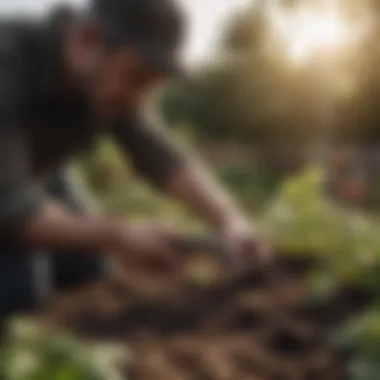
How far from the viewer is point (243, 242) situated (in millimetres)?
1871

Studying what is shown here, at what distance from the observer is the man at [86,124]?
5.95ft

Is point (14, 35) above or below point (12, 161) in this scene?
above

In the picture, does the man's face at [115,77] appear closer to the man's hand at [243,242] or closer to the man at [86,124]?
the man at [86,124]

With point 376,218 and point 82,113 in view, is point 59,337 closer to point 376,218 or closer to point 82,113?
point 82,113

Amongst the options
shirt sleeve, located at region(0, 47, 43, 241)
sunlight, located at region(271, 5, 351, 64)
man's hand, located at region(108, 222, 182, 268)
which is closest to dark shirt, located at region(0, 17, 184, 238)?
shirt sleeve, located at region(0, 47, 43, 241)

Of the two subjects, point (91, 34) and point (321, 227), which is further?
point (321, 227)

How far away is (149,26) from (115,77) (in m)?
0.10

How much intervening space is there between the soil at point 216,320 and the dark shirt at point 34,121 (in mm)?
192

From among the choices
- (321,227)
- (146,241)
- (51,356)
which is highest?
(321,227)

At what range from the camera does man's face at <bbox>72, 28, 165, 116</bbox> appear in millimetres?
1836

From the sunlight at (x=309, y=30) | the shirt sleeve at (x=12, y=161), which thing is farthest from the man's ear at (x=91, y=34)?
the sunlight at (x=309, y=30)

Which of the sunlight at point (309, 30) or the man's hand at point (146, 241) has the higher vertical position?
the sunlight at point (309, 30)

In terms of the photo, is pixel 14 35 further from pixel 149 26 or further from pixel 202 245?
pixel 202 245

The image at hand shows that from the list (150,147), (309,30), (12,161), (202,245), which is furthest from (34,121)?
(309,30)
